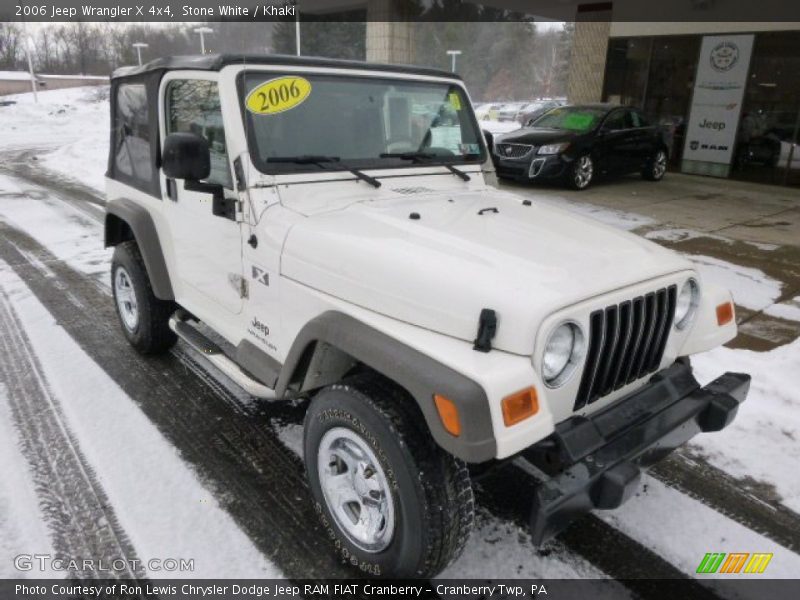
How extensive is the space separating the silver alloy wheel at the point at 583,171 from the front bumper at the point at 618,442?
9314 mm

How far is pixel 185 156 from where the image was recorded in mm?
2604

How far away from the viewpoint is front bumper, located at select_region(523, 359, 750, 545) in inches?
78.9

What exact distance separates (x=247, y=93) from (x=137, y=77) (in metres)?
1.39

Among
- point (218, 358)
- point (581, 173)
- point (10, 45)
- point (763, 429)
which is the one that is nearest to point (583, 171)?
point (581, 173)

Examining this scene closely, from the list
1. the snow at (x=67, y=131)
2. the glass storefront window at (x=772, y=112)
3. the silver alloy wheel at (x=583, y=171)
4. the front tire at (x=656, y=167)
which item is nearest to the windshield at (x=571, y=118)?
the silver alloy wheel at (x=583, y=171)

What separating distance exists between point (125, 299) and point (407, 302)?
9.93 ft

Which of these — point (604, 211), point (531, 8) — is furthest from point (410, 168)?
point (531, 8)

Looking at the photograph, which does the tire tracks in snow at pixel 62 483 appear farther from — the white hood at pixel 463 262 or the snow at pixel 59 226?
the snow at pixel 59 226

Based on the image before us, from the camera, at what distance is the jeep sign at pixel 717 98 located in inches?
532

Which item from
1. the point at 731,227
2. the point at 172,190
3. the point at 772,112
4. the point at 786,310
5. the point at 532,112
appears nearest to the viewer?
the point at 172,190

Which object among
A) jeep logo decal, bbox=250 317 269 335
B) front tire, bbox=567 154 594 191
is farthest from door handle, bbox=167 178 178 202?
front tire, bbox=567 154 594 191

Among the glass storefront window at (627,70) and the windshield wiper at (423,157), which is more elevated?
the glass storefront window at (627,70)

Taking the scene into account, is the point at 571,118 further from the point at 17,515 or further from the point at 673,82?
the point at 17,515

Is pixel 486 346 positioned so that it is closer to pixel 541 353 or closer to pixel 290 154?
pixel 541 353
